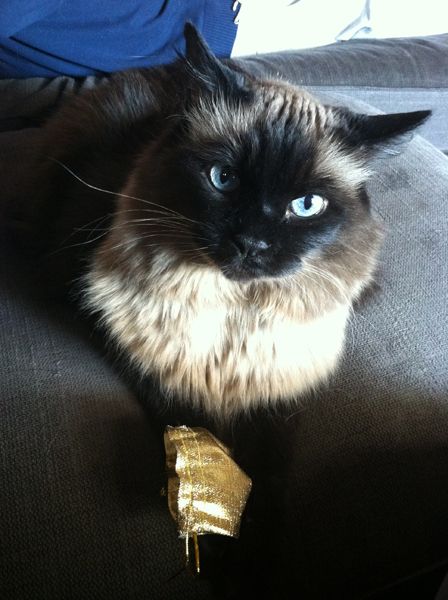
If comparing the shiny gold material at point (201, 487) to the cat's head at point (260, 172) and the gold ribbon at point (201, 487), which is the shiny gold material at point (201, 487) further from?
the cat's head at point (260, 172)

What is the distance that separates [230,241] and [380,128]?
33cm

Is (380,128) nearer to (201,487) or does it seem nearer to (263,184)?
(263,184)

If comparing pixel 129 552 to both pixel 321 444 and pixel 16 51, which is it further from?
pixel 16 51

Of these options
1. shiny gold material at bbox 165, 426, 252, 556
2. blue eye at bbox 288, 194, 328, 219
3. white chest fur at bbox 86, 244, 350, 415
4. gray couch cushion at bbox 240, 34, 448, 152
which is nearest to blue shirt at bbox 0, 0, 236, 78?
gray couch cushion at bbox 240, 34, 448, 152

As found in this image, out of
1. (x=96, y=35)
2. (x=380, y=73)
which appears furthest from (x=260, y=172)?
(x=380, y=73)

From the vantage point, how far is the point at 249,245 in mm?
754

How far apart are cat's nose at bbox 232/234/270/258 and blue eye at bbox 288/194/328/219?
0.29 ft

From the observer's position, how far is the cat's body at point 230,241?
2.59ft

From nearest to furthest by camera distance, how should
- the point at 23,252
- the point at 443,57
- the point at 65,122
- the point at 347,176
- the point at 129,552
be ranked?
the point at 129,552, the point at 347,176, the point at 23,252, the point at 65,122, the point at 443,57

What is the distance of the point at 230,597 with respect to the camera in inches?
31.8

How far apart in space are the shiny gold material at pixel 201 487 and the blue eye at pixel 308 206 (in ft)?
1.39

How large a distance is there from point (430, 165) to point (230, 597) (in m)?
1.20

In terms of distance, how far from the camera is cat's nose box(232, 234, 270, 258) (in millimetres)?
753

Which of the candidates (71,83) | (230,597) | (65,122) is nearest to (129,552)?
(230,597)
